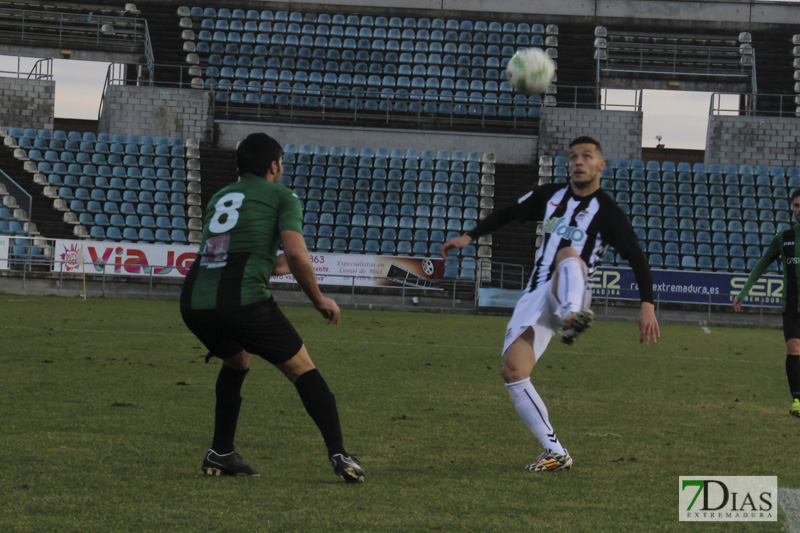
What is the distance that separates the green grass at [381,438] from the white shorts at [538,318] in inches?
33.3

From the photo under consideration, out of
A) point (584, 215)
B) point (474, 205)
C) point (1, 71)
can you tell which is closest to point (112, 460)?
point (584, 215)

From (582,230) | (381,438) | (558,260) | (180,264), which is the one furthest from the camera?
(180,264)

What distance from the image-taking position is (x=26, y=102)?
114 feet

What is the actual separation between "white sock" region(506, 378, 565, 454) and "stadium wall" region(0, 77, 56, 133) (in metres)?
31.2

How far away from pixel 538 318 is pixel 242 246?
6.86 ft

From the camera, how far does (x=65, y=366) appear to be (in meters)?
11.8

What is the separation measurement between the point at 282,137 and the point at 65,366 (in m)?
23.1

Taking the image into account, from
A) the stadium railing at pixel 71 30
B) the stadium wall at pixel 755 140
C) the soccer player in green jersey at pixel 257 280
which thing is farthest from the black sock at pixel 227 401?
the stadium wall at pixel 755 140

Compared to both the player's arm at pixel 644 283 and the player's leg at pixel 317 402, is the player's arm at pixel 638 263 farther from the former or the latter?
the player's leg at pixel 317 402

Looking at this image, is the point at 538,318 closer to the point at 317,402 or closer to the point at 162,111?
the point at 317,402

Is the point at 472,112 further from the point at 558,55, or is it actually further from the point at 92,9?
the point at 92,9

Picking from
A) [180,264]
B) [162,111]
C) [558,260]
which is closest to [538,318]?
[558,260]

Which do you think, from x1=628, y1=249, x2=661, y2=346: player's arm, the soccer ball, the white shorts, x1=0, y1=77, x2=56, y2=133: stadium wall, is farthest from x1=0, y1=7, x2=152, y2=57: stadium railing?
x1=628, y1=249, x2=661, y2=346: player's arm

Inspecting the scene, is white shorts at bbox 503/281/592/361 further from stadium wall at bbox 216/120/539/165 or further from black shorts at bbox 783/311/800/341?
stadium wall at bbox 216/120/539/165
